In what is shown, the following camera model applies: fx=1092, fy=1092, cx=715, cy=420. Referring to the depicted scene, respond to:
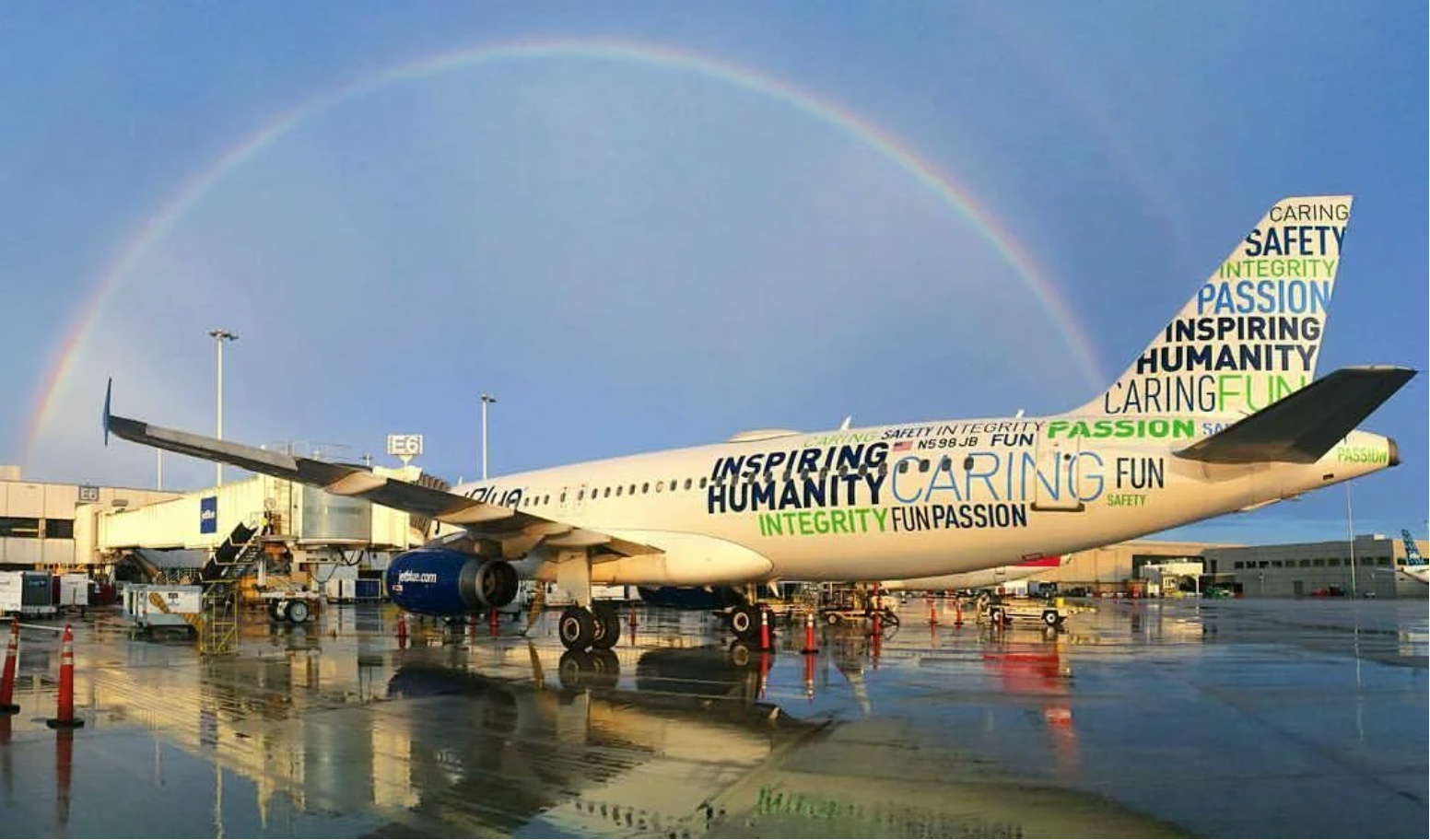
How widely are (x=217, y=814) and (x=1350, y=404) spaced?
1304cm

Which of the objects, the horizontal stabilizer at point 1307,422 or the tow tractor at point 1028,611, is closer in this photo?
the horizontal stabilizer at point 1307,422

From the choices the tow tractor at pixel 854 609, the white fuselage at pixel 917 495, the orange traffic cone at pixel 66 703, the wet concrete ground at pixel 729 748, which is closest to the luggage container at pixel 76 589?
the tow tractor at pixel 854 609

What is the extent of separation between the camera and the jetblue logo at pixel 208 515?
46250 millimetres

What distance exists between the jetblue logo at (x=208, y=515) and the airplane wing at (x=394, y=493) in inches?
1159

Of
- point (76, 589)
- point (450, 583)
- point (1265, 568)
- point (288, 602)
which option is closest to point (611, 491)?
point (450, 583)

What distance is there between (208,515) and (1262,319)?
141ft

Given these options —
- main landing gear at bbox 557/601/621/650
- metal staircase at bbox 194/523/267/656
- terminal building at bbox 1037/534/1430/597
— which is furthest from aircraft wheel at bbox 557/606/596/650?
terminal building at bbox 1037/534/1430/597

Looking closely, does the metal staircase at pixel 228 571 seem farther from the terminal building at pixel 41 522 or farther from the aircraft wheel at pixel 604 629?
the terminal building at pixel 41 522

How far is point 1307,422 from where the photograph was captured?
14109 millimetres

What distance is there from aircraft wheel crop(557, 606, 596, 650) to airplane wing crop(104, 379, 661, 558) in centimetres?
140

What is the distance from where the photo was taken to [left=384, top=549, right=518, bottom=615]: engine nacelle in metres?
21.3

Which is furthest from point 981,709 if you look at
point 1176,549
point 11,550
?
point 1176,549

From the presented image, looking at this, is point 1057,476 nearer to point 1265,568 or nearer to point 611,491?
point 611,491

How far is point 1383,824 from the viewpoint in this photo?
7.00 meters
